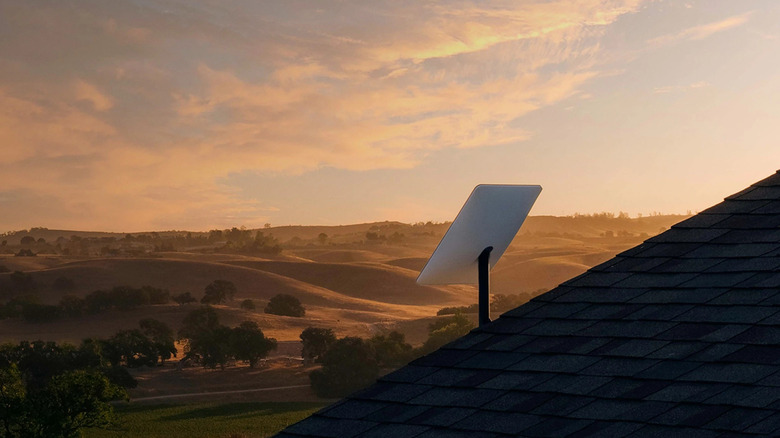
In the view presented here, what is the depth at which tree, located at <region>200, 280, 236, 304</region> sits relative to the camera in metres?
94.6

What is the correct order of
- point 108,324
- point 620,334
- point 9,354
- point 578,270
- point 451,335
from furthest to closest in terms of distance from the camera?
point 578,270 → point 108,324 → point 451,335 → point 9,354 → point 620,334

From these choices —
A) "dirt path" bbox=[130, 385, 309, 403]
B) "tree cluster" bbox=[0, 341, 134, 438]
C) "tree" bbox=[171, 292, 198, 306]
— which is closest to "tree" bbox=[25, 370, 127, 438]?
"tree cluster" bbox=[0, 341, 134, 438]

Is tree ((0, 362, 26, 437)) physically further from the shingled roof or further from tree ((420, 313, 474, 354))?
tree ((420, 313, 474, 354))

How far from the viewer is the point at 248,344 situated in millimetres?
62125

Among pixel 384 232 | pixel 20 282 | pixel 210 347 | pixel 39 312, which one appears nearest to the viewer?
pixel 210 347

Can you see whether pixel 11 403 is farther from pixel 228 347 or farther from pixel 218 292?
pixel 218 292

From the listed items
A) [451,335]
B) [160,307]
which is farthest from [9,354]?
[160,307]

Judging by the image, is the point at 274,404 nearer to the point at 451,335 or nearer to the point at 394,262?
the point at 451,335

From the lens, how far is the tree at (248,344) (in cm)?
6212

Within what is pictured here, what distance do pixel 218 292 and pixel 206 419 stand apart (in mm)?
51140

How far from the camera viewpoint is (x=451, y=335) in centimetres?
5991

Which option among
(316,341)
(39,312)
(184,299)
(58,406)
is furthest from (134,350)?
(184,299)

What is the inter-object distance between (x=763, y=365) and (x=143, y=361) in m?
60.2

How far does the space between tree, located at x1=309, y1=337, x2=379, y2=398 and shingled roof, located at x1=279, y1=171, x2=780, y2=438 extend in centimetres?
4957
